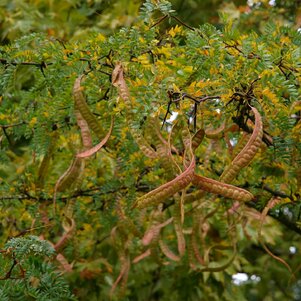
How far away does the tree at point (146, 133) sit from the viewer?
1.95m

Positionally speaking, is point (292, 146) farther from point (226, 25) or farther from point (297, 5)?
point (297, 5)

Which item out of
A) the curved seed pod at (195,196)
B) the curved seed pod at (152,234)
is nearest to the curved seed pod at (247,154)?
the curved seed pod at (195,196)

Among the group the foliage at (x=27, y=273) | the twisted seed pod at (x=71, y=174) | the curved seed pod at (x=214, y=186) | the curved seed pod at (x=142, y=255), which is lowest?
the curved seed pod at (x=142, y=255)

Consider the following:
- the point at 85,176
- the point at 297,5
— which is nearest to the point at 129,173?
the point at 85,176

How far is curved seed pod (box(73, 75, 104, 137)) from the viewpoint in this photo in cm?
207

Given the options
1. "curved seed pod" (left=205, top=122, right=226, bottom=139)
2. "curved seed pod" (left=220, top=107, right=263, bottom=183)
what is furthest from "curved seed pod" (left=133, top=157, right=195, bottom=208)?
"curved seed pod" (left=205, top=122, right=226, bottom=139)

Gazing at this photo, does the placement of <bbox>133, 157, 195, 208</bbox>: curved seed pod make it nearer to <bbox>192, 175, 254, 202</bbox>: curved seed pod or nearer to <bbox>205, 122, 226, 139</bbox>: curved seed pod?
<bbox>192, 175, 254, 202</bbox>: curved seed pod

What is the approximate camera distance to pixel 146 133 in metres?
2.09

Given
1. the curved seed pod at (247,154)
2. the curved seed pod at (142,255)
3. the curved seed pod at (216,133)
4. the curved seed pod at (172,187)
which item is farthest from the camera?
the curved seed pod at (142,255)

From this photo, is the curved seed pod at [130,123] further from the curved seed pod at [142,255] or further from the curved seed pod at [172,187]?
the curved seed pod at [142,255]

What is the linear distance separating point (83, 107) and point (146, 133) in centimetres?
19

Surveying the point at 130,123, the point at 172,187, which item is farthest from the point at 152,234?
the point at 172,187

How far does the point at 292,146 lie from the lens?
227cm

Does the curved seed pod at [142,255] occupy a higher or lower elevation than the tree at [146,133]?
lower
